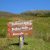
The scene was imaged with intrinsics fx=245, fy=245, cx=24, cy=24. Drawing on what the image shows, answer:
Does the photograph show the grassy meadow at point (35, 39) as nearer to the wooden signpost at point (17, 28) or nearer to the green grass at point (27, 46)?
the green grass at point (27, 46)

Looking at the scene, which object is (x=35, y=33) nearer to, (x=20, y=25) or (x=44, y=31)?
(x=44, y=31)

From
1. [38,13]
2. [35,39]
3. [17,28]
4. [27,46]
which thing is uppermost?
[38,13]

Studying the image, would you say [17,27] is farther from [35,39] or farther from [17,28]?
[35,39]

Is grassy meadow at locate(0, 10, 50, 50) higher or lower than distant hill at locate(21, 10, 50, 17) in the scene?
lower

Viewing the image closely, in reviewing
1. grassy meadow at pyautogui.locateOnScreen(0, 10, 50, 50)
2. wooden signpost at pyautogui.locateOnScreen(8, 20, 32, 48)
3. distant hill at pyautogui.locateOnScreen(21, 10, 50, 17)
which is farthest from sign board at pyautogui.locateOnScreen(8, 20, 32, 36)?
distant hill at pyautogui.locateOnScreen(21, 10, 50, 17)

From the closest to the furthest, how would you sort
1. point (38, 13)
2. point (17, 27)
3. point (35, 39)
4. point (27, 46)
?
point (27, 46)
point (17, 27)
point (35, 39)
point (38, 13)

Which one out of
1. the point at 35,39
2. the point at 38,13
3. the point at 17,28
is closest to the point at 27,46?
the point at 17,28

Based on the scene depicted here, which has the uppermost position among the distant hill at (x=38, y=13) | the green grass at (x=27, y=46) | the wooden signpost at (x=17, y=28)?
the distant hill at (x=38, y=13)

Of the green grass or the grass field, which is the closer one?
the green grass

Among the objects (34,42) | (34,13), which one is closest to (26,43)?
(34,42)

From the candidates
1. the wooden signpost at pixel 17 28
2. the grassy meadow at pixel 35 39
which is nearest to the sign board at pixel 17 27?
the wooden signpost at pixel 17 28

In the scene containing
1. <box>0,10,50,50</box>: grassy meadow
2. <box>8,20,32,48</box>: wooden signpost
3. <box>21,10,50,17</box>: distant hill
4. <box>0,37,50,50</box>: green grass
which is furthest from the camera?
<box>21,10,50,17</box>: distant hill

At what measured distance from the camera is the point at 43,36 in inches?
718

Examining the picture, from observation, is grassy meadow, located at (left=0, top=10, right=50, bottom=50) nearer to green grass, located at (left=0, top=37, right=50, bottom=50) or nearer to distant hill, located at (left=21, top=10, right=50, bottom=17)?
green grass, located at (left=0, top=37, right=50, bottom=50)
